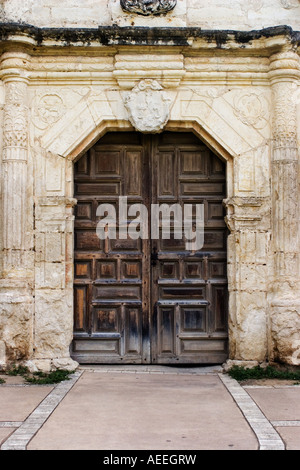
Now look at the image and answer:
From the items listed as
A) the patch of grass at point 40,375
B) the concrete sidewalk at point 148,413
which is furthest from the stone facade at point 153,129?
the concrete sidewalk at point 148,413

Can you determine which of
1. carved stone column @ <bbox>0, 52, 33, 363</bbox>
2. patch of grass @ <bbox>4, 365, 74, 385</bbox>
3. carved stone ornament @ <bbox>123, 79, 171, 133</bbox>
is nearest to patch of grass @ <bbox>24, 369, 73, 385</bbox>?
patch of grass @ <bbox>4, 365, 74, 385</bbox>

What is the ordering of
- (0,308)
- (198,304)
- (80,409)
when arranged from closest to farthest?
(80,409), (0,308), (198,304)

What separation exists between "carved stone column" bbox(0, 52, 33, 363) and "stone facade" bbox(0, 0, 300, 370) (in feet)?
0.04

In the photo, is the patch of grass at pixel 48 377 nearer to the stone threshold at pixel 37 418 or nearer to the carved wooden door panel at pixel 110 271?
the stone threshold at pixel 37 418

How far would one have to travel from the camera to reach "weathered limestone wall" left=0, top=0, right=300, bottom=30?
659cm

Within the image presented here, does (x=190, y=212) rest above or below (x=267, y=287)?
above

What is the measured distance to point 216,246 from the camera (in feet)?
22.2

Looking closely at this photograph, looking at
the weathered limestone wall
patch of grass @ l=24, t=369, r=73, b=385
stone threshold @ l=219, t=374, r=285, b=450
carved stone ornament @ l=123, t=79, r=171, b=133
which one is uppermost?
the weathered limestone wall

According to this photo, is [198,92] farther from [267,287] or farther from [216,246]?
[267,287]

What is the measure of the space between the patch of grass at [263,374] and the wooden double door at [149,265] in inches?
20.1

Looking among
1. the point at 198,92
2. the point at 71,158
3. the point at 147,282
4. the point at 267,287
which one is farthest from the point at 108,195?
the point at 267,287

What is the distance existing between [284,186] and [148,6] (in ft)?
7.72

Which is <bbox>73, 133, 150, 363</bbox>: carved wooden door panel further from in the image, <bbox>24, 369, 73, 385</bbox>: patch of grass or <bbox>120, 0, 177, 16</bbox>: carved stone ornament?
<bbox>120, 0, 177, 16</bbox>: carved stone ornament

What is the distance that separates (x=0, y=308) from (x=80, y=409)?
5.87ft
